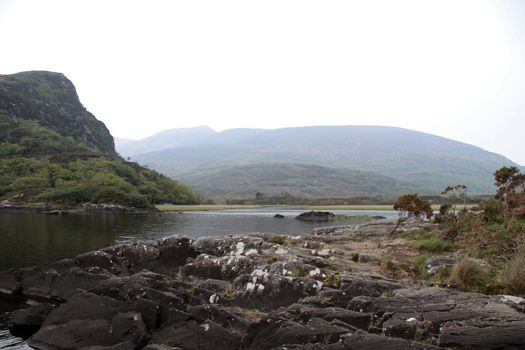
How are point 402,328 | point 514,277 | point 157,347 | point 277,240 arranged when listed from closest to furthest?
1. point 402,328
2. point 157,347
3. point 514,277
4. point 277,240

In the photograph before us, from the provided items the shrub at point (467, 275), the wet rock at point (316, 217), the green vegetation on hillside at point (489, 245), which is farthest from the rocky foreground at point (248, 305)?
the wet rock at point (316, 217)

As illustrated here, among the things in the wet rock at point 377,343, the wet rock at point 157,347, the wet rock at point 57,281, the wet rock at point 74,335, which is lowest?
the wet rock at point 74,335

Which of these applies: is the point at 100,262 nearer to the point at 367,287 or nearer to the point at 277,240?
the point at 277,240

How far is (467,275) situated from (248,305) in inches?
411

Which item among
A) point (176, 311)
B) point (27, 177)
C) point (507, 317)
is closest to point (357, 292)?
point (507, 317)

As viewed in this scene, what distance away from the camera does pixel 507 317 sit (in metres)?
13.9

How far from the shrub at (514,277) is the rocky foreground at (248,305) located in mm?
2325

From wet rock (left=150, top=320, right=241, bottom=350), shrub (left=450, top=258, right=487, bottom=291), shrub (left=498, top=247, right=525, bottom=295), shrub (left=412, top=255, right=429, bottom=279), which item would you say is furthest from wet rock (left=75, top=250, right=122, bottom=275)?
shrub (left=498, top=247, right=525, bottom=295)

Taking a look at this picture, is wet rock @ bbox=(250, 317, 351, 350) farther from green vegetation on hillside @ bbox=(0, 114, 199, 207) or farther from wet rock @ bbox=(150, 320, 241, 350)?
green vegetation on hillside @ bbox=(0, 114, 199, 207)

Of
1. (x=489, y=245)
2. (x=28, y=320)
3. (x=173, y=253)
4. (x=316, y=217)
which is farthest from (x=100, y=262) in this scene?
(x=316, y=217)

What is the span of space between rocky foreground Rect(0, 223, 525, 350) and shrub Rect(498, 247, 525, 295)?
2325 millimetres

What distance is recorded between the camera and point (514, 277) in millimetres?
17922

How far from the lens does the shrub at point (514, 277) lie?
698 inches

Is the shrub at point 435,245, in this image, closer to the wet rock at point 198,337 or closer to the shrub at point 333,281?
the shrub at point 333,281
